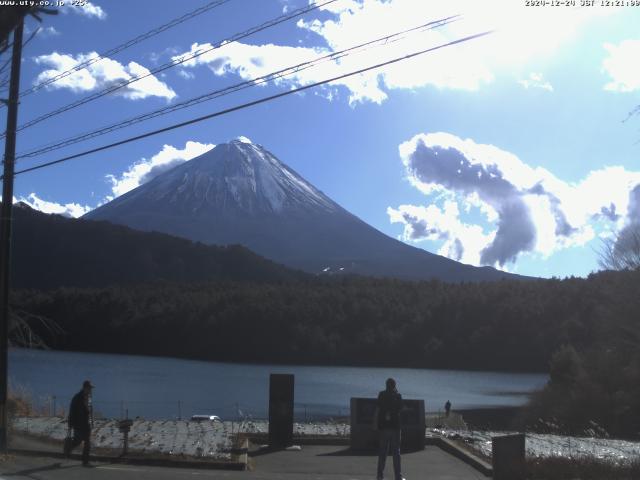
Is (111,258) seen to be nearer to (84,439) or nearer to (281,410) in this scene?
(281,410)

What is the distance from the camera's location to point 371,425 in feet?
51.1

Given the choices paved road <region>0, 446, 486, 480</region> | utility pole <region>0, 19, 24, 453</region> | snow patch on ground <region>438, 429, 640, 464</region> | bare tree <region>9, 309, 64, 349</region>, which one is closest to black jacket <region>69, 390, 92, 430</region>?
paved road <region>0, 446, 486, 480</region>

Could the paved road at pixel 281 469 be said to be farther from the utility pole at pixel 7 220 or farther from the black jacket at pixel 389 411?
the utility pole at pixel 7 220

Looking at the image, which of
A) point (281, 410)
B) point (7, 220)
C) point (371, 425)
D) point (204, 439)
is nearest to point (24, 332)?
point (7, 220)

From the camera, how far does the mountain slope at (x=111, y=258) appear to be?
458ft

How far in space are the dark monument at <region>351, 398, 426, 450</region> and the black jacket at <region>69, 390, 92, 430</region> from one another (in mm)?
4988

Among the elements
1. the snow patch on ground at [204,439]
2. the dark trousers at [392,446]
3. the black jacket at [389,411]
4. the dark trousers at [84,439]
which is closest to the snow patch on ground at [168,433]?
the snow patch on ground at [204,439]

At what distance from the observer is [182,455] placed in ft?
45.8

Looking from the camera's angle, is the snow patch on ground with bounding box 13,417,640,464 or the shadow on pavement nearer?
the shadow on pavement

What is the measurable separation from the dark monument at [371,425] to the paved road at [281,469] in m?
0.69

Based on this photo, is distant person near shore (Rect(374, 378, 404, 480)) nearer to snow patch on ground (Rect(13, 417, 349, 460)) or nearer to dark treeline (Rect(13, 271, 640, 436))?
snow patch on ground (Rect(13, 417, 349, 460))

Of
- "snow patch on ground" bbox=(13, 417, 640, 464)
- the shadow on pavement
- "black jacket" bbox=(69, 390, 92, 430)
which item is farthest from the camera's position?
"snow patch on ground" bbox=(13, 417, 640, 464)

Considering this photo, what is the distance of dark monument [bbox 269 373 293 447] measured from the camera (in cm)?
1561

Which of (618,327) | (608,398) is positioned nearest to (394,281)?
(608,398)
